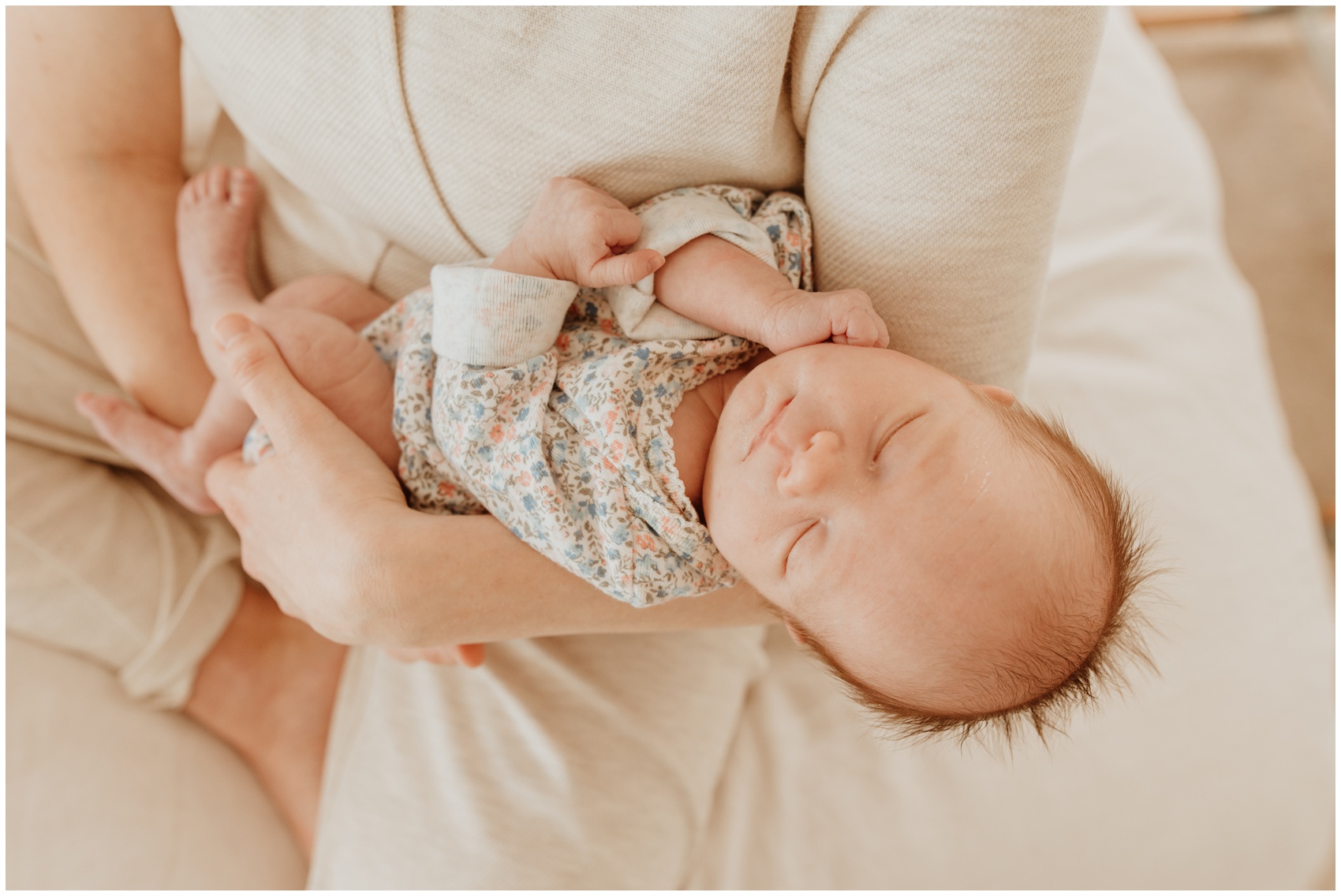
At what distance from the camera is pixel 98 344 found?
3.62 ft

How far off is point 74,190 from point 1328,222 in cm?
288

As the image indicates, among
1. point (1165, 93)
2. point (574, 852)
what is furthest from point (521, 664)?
point (1165, 93)

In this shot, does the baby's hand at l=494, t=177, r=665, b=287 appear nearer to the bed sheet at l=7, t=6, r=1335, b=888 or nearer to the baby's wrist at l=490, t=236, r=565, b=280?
the baby's wrist at l=490, t=236, r=565, b=280

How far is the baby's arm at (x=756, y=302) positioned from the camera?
2.67 ft

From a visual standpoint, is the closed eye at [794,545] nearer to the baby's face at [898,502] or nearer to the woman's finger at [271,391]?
the baby's face at [898,502]

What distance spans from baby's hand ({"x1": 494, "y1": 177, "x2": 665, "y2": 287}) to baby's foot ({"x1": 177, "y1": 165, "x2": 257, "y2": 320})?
443 mm

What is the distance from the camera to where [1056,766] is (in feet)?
4.09

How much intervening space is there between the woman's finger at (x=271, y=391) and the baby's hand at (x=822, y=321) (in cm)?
54

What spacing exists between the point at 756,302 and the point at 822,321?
0.07 m

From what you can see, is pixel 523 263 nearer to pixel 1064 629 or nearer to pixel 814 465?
pixel 814 465

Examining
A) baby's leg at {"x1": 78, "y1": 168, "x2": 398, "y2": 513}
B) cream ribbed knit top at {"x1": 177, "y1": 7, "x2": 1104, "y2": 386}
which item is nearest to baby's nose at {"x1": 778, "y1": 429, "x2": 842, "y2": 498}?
cream ribbed knit top at {"x1": 177, "y1": 7, "x2": 1104, "y2": 386}

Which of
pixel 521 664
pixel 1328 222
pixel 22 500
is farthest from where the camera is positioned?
pixel 1328 222

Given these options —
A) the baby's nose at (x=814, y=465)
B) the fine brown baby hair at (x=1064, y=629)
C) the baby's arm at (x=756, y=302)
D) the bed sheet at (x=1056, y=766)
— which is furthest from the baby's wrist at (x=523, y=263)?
the bed sheet at (x=1056, y=766)

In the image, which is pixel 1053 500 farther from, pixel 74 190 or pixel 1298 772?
pixel 74 190
